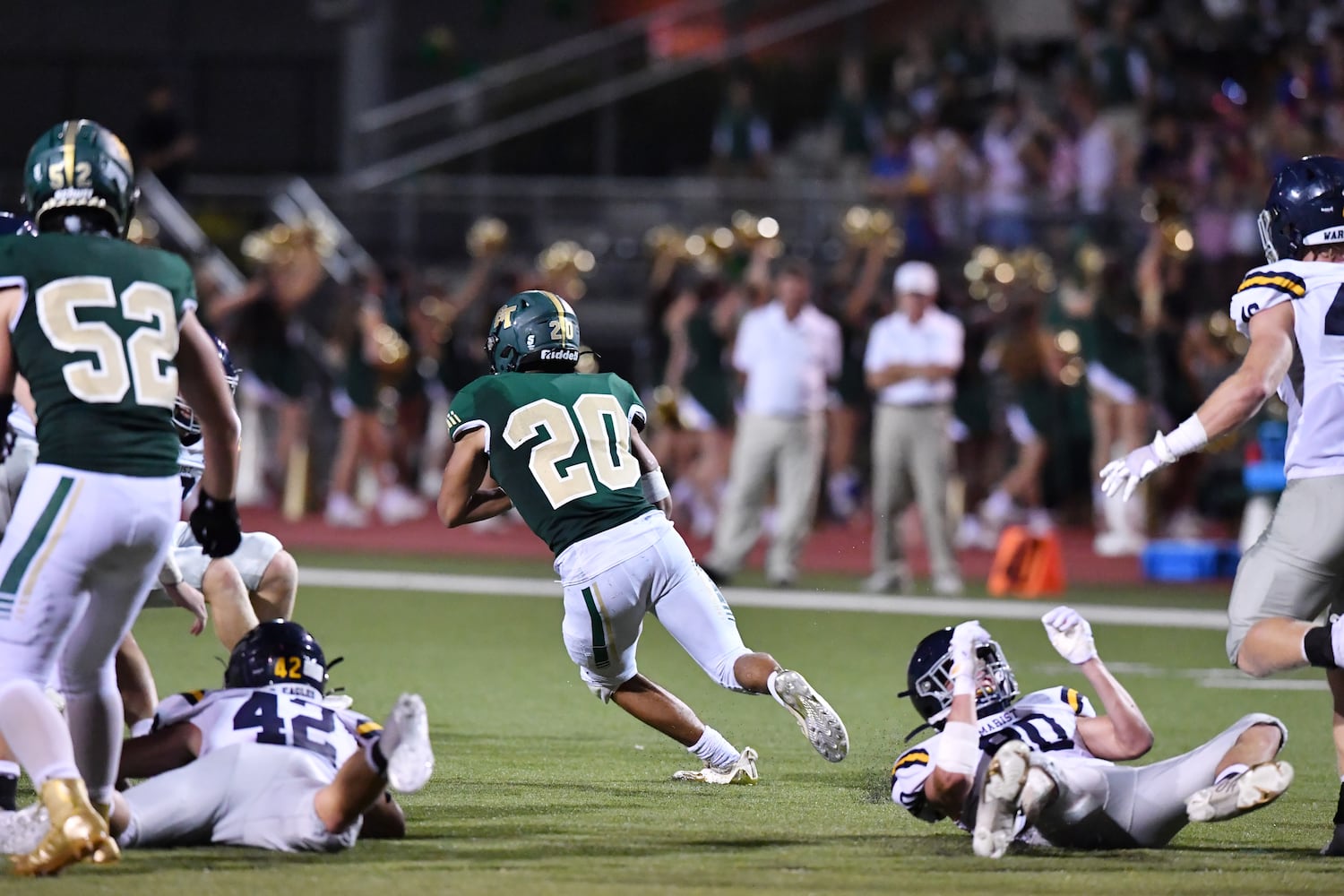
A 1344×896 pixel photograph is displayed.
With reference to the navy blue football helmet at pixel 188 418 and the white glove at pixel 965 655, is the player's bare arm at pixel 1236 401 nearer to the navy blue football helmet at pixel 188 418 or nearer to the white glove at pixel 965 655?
the white glove at pixel 965 655

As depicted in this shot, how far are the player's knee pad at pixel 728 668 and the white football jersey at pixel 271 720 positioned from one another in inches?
54.0

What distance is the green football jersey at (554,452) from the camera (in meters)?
6.66

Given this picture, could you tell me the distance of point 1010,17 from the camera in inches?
912

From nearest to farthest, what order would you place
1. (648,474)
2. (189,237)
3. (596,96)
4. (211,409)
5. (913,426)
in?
(211,409)
(648,474)
(913,426)
(189,237)
(596,96)

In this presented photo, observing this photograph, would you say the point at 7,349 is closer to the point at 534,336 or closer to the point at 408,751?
the point at 408,751

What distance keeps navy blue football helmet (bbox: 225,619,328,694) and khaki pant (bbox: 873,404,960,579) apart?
813 cm

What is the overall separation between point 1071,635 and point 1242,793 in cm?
63

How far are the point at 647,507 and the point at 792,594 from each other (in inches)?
269

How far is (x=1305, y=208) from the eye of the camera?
6.07 metres

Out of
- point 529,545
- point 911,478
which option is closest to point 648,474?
point 911,478

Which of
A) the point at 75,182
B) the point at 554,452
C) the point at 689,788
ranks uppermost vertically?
the point at 75,182

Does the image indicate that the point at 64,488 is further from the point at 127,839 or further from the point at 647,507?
the point at 647,507

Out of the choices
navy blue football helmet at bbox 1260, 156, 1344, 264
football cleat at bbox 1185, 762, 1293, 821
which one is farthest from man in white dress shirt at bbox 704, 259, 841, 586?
football cleat at bbox 1185, 762, 1293, 821

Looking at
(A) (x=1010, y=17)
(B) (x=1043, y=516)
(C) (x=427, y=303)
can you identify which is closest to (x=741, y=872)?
(B) (x=1043, y=516)
